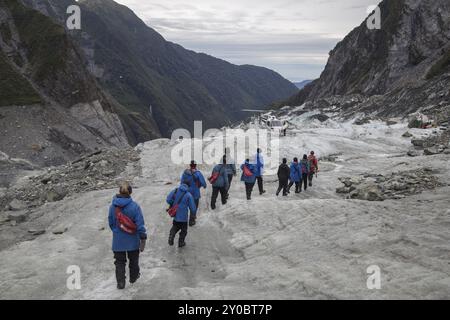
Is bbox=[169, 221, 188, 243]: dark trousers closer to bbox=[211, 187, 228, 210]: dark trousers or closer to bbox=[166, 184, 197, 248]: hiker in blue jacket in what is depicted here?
bbox=[166, 184, 197, 248]: hiker in blue jacket

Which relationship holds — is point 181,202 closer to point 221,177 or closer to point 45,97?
point 221,177

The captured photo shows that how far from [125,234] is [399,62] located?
81659 mm

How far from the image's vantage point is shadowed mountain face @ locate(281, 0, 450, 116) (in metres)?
57.8

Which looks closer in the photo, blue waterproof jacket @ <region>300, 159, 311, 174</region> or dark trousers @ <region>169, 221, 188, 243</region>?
dark trousers @ <region>169, 221, 188, 243</region>

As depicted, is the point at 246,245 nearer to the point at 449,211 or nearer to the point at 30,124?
the point at 449,211

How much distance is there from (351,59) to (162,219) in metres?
96.2

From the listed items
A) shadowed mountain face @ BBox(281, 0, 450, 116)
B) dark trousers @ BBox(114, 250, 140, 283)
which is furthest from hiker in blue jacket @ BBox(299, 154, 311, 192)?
shadowed mountain face @ BBox(281, 0, 450, 116)

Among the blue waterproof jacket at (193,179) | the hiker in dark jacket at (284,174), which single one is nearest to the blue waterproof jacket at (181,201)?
the blue waterproof jacket at (193,179)

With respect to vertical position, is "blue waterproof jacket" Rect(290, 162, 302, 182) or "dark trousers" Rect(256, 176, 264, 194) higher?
"blue waterproof jacket" Rect(290, 162, 302, 182)

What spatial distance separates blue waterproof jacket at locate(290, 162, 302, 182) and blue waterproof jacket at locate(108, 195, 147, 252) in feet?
34.0

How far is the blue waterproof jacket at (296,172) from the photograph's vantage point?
61.1 ft

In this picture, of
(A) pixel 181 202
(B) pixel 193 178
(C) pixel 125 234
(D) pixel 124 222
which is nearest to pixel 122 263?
(C) pixel 125 234

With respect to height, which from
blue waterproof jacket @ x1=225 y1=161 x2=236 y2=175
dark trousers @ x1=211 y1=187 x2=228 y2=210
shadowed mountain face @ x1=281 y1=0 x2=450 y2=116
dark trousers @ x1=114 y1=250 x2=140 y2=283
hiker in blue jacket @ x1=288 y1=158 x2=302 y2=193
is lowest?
dark trousers @ x1=114 y1=250 x2=140 y2=283

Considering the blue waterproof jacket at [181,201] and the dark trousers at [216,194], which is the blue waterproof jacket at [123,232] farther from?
the dark trousers at [216,194]
